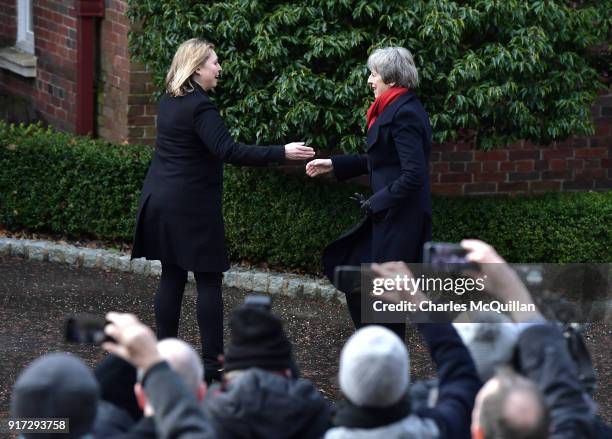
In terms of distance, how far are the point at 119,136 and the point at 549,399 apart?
757 centimetres

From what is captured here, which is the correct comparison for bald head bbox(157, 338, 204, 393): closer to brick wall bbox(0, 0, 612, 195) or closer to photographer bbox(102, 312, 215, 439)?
photographer bbox(102, 312, 215, 439)

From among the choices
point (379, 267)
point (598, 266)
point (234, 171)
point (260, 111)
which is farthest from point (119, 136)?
point (379, 267)

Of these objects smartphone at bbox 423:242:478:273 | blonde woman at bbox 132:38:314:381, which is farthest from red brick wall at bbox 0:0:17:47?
smartphone at bbox 423:242:478:273

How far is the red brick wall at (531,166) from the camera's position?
9.98 m

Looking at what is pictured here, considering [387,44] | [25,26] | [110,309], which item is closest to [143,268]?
[110,309]

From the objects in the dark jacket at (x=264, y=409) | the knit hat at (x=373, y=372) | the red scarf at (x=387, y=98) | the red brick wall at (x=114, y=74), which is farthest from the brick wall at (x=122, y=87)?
the knit hat at (x=373, y=372)

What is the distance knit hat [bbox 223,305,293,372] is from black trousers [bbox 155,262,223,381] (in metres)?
2.71

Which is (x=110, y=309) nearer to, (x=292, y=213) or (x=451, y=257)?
(x=292, y=213)

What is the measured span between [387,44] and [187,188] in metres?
2.13

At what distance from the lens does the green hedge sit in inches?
338

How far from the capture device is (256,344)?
3.56 meters

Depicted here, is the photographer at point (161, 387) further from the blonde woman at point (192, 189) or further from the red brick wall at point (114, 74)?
the red brick wall at point (114, 74)

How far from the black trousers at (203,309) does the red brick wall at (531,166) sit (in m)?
4.00

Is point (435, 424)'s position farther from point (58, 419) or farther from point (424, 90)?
point (424, 90)
